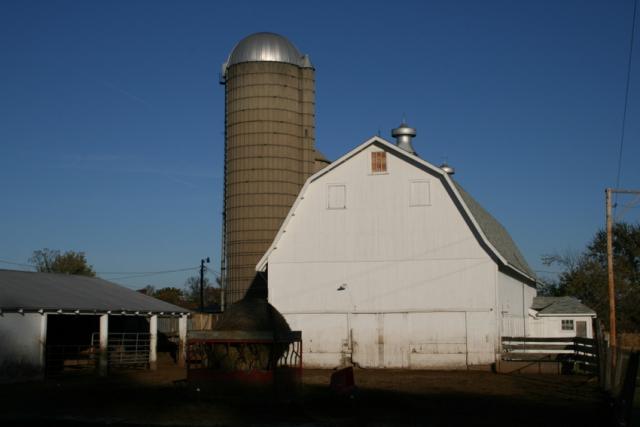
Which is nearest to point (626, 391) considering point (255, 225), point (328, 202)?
point (328, 202)

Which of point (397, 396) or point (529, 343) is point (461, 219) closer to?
point (529, 343)

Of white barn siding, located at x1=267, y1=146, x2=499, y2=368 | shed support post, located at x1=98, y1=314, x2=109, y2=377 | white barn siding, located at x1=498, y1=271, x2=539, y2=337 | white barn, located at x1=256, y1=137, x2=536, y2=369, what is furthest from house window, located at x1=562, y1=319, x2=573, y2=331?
shed support post, located at x1=98, y1=314, x2=109, y2=377

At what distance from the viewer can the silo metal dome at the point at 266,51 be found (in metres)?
43.7

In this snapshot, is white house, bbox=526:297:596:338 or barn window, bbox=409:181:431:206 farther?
white house, bbox=526:297:596:338

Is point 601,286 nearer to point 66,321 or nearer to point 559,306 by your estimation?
point 559,306

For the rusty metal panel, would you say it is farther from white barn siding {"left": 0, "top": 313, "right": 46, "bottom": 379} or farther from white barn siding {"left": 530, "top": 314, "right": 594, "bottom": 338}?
white barn siding {"left": 0, "top": 313, "right": 46, "bottom": 379}

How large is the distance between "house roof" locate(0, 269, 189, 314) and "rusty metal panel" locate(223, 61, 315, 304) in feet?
24.2

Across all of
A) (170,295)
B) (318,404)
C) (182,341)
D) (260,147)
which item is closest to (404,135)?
(260,147)

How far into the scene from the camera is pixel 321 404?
19.2m

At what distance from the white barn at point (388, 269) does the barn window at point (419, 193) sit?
1.6 inches

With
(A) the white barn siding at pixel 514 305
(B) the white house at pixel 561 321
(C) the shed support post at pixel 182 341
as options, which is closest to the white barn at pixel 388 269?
(A) the white barn siding at pixel 514 305

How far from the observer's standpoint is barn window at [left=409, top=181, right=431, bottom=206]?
31844mm

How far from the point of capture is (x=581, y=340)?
89.6ft

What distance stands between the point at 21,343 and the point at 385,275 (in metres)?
13.7
